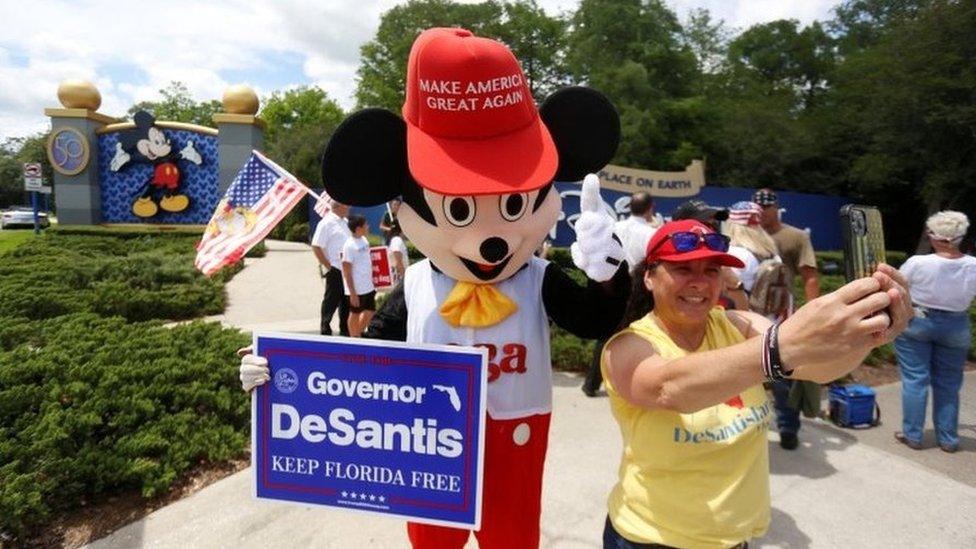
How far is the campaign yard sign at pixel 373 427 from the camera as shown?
6.08ft

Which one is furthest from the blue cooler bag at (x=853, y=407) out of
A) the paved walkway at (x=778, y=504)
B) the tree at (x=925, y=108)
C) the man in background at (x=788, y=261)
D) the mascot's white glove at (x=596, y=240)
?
the tree at (x=925, y=108)

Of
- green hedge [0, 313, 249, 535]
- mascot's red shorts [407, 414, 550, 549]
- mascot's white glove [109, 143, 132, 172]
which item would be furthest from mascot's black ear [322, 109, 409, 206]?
mascot's white glove [109, 143, 132, 172]

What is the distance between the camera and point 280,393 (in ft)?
6.41

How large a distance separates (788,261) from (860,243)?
313cm

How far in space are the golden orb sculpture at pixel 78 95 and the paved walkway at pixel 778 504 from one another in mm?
19024

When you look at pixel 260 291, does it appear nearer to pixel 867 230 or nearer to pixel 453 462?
pixel 453 462

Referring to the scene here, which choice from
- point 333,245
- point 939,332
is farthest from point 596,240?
point 333,245

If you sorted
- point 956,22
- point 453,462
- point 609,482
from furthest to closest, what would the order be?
1. point 956,22
2. point 609,482
3. point 453,462

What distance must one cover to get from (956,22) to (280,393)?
22.1m

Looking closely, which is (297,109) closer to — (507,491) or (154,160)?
(154,160)

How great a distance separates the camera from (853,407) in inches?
182

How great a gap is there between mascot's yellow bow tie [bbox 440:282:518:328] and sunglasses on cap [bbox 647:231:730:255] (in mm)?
648

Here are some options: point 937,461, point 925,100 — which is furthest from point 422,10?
point 937,461

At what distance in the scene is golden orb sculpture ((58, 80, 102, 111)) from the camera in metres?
18.0
